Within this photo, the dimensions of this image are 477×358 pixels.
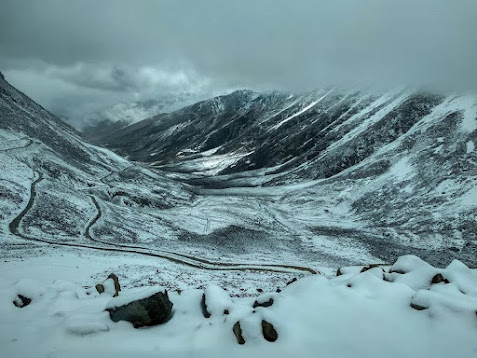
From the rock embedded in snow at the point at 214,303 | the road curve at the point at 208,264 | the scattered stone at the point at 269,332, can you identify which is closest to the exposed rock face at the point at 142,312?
the rock embedded in snow at the point at 214,303

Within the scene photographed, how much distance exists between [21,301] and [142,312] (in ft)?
18.6

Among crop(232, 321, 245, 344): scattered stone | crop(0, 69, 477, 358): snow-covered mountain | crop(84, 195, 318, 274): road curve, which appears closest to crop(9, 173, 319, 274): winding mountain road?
crop(84, 195, 318, 274): road curve

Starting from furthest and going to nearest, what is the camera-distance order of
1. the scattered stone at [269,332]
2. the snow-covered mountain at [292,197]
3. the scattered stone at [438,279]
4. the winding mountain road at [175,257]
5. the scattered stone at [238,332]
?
the snow-covered mountain at [292,197], the winding mountain road at [175,257], the scattered stone at [438,279], the scattered stone at [238,332], the scattered stone at [269,332]

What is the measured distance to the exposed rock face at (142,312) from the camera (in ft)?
42.2

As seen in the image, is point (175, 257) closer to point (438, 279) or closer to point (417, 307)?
point (438, 279)

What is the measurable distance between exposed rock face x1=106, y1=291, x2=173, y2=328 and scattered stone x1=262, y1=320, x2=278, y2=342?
13.9 feet

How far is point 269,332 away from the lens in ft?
37.6

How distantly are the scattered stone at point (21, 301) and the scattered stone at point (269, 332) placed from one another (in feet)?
33.8

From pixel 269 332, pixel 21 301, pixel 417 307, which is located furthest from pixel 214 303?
pixel 21 301

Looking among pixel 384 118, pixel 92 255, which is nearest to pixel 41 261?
pixel 92 255

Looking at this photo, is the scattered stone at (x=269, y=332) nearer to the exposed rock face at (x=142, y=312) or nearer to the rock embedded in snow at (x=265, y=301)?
the rock embedded in snow at (x=265, y=301)

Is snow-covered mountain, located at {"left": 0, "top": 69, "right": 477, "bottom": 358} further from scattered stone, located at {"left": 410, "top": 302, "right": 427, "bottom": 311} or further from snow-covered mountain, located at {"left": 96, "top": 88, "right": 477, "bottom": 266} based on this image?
snow-covered mountain, located at {"left": 96, "top": 88, "right": 477, "bottom": 266}

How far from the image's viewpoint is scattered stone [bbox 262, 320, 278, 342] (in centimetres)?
1134

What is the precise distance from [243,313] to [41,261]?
26.2 m
